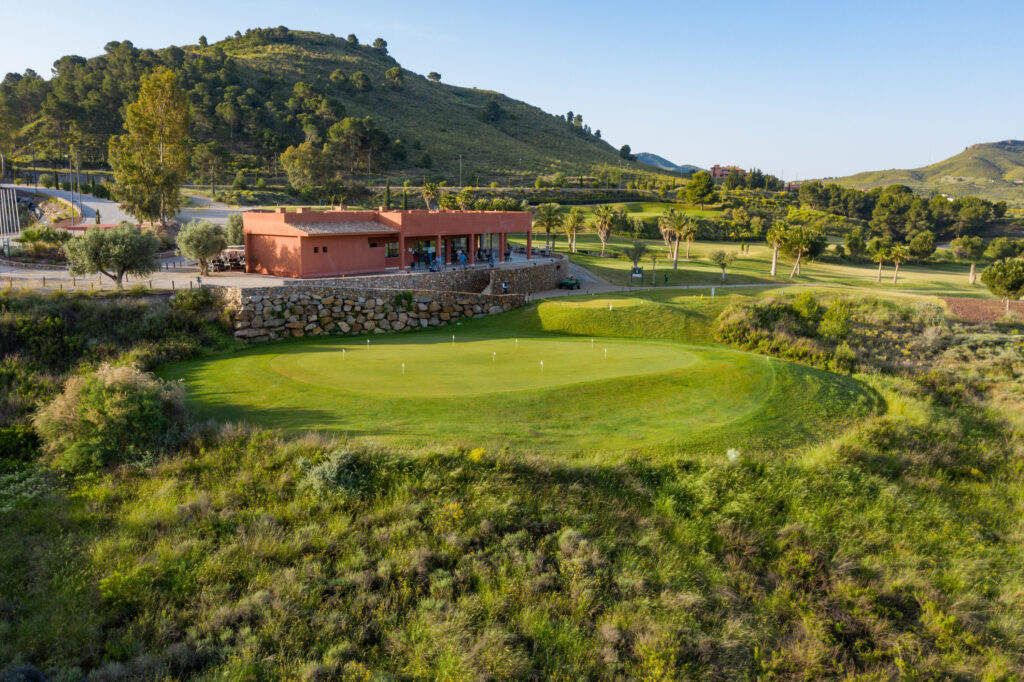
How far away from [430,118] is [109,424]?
136119mm

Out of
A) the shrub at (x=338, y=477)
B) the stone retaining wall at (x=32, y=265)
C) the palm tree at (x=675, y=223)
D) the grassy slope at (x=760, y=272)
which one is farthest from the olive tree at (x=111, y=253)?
the palm tree at (x=675, y=223)

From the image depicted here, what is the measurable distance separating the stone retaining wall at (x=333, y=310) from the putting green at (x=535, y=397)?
5.21 meters

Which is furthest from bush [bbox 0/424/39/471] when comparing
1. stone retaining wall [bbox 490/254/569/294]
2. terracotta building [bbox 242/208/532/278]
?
stone retaining wall [bbox 490/254/569/294]

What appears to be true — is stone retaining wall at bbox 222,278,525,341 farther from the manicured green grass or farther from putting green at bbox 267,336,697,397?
putting green at bbox 267,336,697,397

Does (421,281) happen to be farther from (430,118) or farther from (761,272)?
(430,118)

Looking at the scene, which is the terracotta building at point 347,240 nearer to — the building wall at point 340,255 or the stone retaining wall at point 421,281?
the building wall at point 340,255

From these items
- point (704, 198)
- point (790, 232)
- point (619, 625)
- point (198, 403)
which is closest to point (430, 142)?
point (704, 198)

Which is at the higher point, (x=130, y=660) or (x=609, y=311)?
(x=609, y=311)

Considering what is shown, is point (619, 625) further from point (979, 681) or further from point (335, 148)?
point (335, 148)

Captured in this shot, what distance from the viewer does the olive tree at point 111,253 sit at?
28.4 metres

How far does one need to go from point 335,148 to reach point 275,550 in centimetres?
9145

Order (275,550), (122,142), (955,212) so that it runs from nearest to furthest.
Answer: (275,550), (122,142), (955,212)

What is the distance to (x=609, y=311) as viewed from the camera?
3350 cm

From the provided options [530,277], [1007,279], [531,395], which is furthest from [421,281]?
[1007,279]
